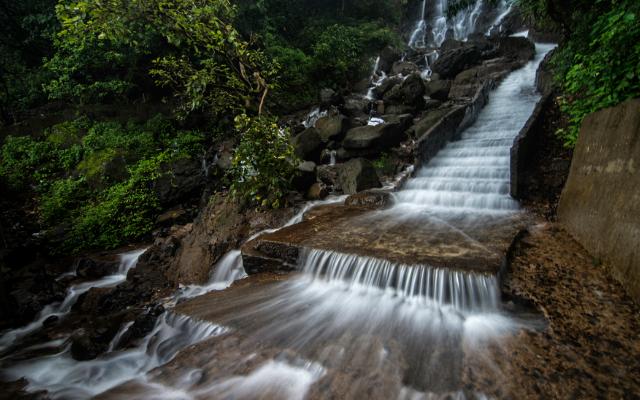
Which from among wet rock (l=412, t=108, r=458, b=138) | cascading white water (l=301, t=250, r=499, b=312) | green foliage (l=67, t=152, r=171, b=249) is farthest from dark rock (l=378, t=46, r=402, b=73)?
cascading white water (l=301, t=250, r=499, b=312)

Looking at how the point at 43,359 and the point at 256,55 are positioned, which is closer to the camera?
the point at 43,359

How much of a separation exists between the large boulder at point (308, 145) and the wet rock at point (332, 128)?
2.64ft

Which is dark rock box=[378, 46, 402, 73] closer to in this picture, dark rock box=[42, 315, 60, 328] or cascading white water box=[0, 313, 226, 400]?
cascading white water box=[0, 313, 226, 400]

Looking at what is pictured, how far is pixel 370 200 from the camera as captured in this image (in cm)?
684

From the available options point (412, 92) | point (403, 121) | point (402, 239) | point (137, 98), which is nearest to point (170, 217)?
point (402, 239)

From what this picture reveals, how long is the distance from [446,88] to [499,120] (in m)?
4.77

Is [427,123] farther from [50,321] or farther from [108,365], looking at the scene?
[50,321]

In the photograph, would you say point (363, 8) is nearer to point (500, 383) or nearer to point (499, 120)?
point (499, 120)

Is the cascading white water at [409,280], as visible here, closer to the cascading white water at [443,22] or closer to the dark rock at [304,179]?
the dark rock at [304,179]

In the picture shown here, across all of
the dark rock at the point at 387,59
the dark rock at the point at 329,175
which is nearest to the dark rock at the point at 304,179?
the dark rock at the point at 329,175

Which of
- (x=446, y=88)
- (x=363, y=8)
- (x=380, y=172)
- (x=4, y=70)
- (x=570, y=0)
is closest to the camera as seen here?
(x=570, y=0)

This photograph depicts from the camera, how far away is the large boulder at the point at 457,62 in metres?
15.6

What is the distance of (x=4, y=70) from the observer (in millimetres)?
12367

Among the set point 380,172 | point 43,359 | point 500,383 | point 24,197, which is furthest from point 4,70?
point 500,383
